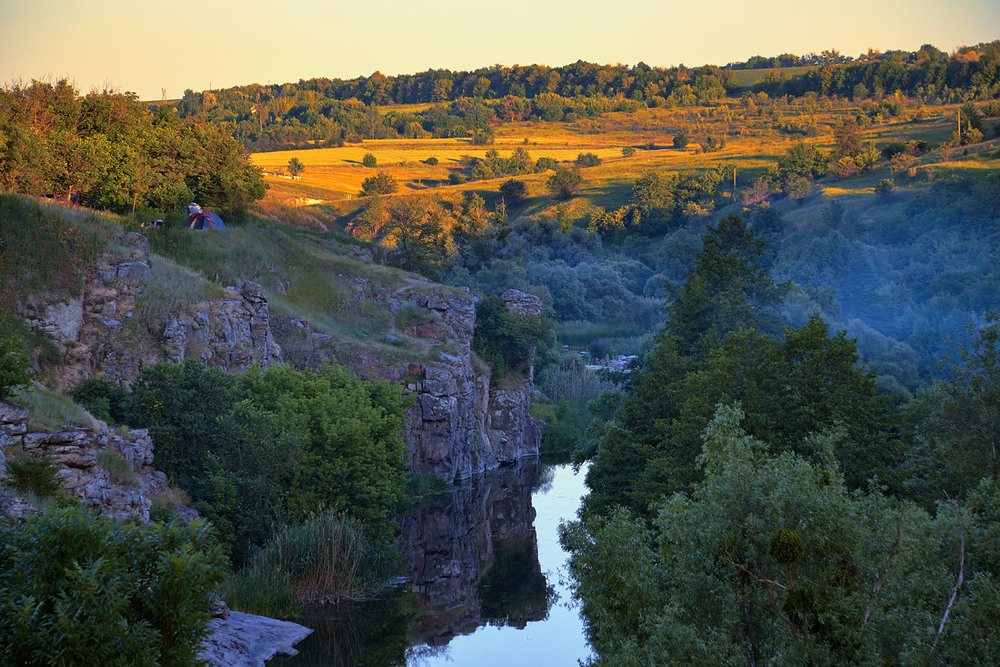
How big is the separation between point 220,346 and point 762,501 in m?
28.4

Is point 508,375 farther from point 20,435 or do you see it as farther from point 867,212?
point 867,212

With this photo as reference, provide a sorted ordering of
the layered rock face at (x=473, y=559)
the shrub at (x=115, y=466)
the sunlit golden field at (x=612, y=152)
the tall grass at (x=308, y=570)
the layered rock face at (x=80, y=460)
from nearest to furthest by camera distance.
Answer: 1. the layered rock face at (x=80, y=460)
2. the shrub at (x=115, y=466)
3. the tall grass at (x=308, y=570)
4. the layered rock face at (x=473, y=559)
5. the sunlit golden field at (x=612, y=152)

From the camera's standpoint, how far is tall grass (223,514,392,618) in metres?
26.2

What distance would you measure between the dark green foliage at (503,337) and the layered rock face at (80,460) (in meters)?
39.1

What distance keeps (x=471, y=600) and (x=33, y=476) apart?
17.8 metres

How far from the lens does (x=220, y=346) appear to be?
3831cm

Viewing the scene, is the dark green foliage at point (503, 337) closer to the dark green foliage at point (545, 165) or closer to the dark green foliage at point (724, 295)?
the dark green foliage at point (724, 295)

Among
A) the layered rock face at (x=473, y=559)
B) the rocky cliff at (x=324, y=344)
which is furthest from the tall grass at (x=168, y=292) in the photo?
the layered rock face at (x=473, y=559)

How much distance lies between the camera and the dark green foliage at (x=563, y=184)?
13912cm

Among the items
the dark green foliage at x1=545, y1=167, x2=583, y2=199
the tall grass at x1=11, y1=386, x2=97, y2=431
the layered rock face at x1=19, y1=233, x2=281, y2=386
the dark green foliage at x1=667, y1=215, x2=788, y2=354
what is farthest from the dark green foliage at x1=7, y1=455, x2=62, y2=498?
the dark green foliage at x1=545, y1=167, x2=583, y2=199

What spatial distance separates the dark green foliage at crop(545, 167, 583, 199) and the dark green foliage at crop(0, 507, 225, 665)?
5078 inches

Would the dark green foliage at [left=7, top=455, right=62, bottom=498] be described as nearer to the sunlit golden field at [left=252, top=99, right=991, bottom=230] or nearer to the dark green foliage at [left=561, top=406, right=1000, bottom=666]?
the dark green foliage at [left=561, top=406, right=1000, bottom=666]

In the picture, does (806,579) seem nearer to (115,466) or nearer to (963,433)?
(963,433)

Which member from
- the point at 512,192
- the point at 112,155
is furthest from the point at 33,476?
the point at 512,192
